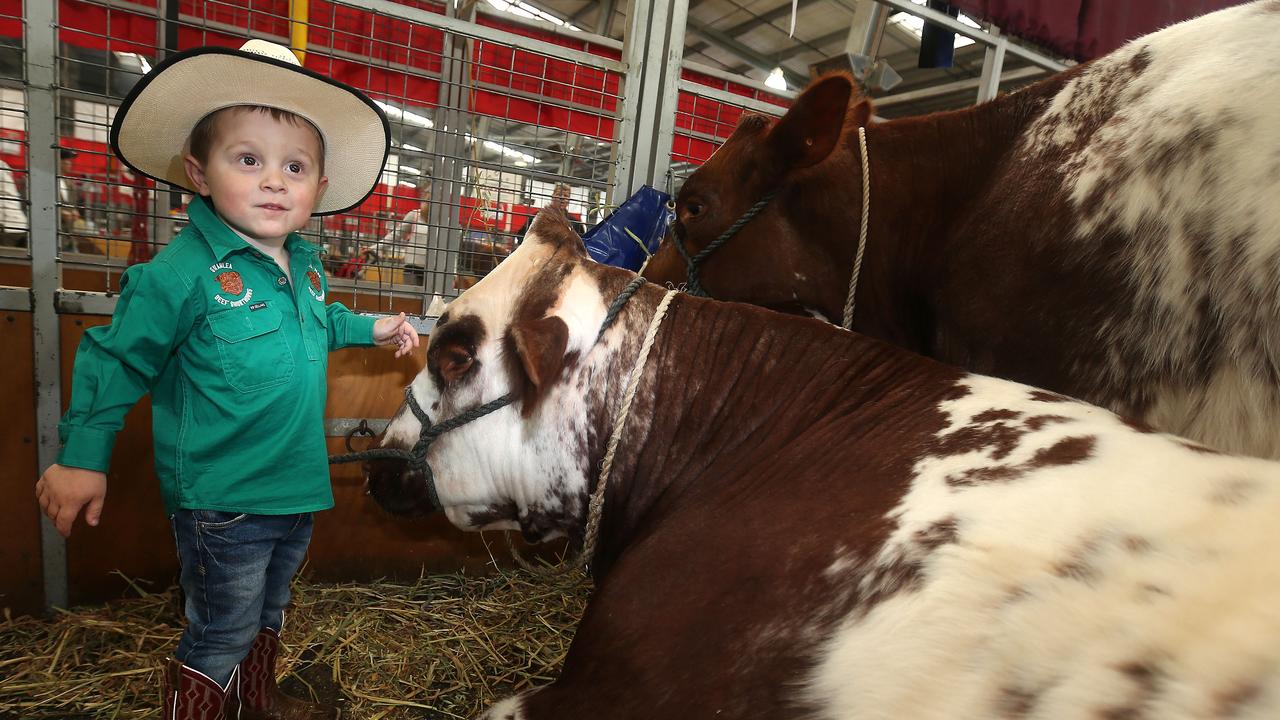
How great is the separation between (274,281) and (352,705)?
1.44 meters

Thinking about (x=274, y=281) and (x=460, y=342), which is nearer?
(x=460, y=342)

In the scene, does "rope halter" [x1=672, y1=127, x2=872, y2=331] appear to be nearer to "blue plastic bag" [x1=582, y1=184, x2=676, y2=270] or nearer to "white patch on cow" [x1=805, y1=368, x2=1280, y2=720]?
"blue plastic bag" [x1=582, y1=184, x2=676, y2=270]

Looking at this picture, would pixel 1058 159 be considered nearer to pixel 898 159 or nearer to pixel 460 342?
pixel 898 159

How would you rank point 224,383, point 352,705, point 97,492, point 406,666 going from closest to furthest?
point 97,492 < point 224,383 < point 352,705 < point 406,666

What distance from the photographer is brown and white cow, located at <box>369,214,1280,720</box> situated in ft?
2.78

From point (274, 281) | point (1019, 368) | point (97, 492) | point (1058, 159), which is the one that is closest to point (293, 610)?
point (97, 492)

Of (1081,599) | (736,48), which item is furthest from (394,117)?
(736,48)

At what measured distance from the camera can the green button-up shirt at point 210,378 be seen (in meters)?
1.73

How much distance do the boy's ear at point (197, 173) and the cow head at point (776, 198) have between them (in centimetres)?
171

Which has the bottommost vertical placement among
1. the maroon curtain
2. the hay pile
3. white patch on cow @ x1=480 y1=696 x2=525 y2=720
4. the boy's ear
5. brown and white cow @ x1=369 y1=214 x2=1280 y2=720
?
the hay pile

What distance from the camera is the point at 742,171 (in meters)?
2.88

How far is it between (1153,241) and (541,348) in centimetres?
144

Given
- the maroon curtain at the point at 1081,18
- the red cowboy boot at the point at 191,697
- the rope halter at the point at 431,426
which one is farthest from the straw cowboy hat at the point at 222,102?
the maroon curtain at the point at 1081,18

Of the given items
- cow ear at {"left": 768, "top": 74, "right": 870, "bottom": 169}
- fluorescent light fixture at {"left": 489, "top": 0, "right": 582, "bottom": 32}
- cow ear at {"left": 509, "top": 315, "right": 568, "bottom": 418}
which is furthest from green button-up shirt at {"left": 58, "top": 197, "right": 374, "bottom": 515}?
fluorescent light fixture at {"left": 489, "top": 0, "right": 582, "bottom": 32}
